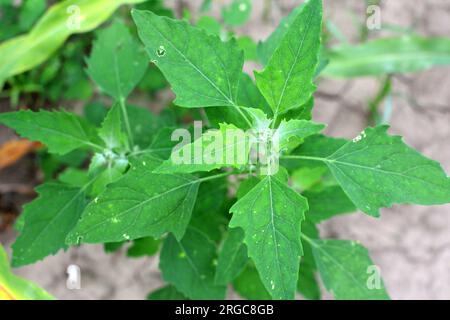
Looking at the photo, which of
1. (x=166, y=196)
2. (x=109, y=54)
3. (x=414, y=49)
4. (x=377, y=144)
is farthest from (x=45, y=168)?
(x=414, y=49)

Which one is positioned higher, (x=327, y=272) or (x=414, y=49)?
(x=414, y=49)

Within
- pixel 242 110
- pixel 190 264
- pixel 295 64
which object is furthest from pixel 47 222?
pixel 295 64

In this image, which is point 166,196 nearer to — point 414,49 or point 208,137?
point 208,137

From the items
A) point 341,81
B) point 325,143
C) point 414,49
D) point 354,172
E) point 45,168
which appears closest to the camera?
point 354,172

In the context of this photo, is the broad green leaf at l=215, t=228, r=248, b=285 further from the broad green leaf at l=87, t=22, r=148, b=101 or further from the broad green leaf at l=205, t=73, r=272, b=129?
the broad green leaf at l=87, t=22, r=148, b=101

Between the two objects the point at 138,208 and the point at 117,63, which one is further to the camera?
the point at 117,63

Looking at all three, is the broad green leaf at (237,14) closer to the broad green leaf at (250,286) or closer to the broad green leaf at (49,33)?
the broad green leaf at (49,33)

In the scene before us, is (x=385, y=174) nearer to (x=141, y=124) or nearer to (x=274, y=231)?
(x=274, y=231)
